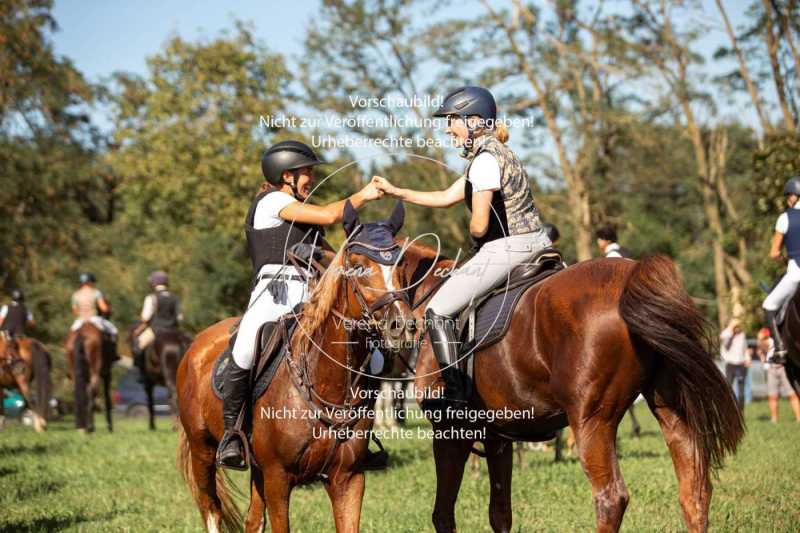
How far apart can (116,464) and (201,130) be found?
2523 centimetres

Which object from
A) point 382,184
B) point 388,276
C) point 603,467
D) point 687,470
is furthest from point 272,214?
point 687,470

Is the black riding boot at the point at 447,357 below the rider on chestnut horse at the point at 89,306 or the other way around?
below

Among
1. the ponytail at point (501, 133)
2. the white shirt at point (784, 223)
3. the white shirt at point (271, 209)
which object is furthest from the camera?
the white shirt at point (784, 223)

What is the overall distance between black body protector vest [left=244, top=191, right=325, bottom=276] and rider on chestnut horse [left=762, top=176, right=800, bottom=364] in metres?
6.64

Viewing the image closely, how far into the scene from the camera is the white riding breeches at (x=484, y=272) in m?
6.53

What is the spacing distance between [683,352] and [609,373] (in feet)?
1.47

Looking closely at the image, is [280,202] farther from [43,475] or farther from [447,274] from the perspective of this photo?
[43,475]

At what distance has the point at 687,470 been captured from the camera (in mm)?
6043

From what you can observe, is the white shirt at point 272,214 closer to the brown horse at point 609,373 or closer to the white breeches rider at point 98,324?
the brown horse at point 609,373

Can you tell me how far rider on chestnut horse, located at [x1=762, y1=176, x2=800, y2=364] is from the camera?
10.9 m

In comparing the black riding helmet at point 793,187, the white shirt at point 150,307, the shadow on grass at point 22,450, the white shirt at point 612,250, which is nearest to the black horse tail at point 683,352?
the white shirt at point 612,250

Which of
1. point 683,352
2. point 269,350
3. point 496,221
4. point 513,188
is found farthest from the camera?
point 496,221

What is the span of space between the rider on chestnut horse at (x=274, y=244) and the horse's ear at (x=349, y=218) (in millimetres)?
455

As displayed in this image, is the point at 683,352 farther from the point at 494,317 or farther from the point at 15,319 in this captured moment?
the point at 15,319
